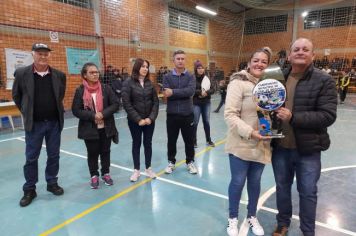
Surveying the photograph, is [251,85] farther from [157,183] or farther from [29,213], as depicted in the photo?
[29,213]

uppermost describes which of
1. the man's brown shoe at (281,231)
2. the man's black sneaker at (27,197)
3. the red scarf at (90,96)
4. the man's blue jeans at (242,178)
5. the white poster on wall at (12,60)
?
the white poster on wall at (12,60)

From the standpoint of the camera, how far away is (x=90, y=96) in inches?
121

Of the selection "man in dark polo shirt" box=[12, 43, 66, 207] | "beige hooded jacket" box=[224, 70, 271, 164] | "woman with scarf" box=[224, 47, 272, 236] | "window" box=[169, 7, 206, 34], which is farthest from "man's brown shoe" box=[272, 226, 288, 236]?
"window" box=[169, 7, 206, 34]

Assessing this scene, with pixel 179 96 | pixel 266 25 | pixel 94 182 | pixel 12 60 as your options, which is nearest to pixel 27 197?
pixel 94 182

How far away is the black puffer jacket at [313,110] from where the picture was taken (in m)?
1.77

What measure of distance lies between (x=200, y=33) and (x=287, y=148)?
1518 centimetres

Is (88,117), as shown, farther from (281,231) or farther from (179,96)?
(281,231)

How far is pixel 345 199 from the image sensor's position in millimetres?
2846

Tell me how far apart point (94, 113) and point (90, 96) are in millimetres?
222

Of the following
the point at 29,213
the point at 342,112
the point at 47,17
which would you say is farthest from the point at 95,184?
the point at 342,112

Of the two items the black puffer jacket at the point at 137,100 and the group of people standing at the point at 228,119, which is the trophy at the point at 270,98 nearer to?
the group of people standing at the point at 228,119

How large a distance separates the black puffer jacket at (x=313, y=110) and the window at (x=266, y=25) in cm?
1717

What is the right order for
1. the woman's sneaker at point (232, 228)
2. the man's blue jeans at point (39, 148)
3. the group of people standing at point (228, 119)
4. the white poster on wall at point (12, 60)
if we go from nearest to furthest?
the group of people standing at point (228, 119) → the woman's sneaker at point (232, 228) → the man's blue jeans at point (39, 148) → the white poster on wall at point (12, 60)

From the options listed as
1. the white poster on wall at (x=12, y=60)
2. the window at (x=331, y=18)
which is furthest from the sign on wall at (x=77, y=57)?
the window at (x=331, y=18)
